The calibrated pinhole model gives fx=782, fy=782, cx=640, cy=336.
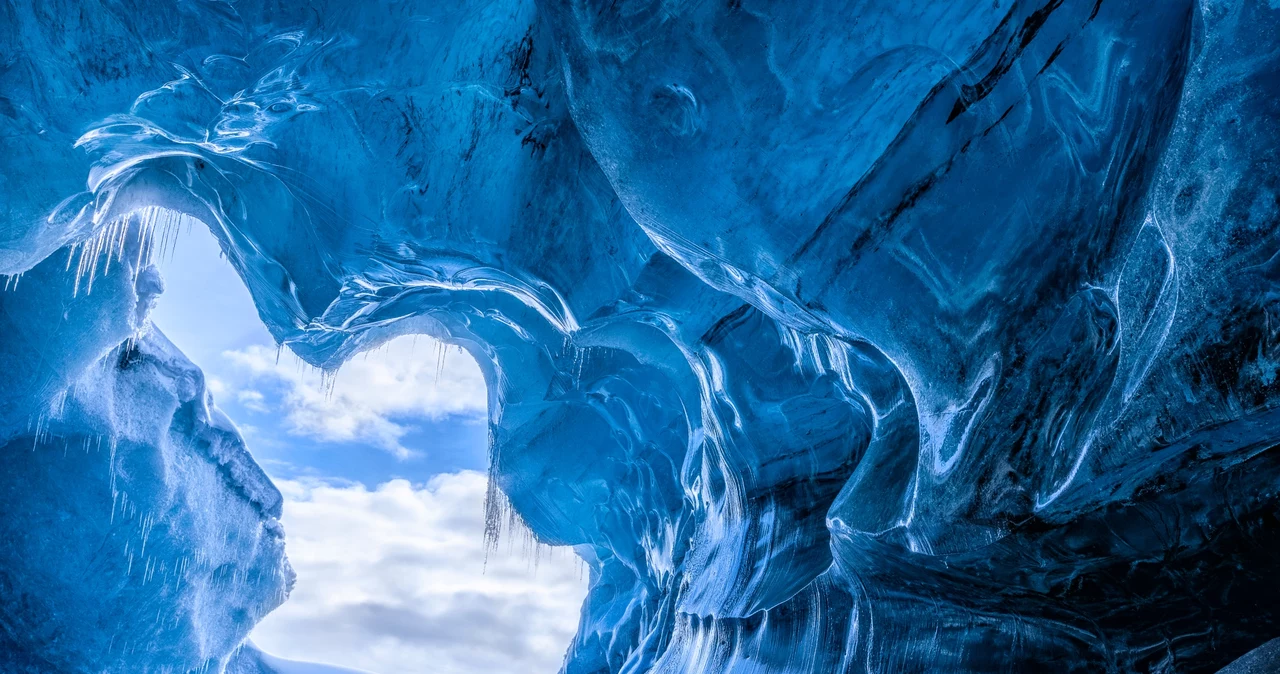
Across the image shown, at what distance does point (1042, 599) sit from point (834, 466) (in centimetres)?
179

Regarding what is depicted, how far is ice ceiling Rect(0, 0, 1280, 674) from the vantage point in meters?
2.45

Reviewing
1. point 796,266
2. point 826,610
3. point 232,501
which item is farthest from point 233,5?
A: point 232,501

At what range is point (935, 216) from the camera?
3.04 m

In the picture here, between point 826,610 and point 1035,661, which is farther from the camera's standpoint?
point 826,610

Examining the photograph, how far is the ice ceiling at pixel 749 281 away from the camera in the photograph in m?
2.45

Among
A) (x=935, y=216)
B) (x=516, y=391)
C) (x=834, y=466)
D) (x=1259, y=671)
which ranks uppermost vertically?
(x=516, y=391)

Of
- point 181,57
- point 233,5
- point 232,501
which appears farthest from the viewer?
point 232,501

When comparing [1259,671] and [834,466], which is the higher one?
[834,466]

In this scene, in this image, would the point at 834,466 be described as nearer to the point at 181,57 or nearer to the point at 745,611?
the point at 745,611

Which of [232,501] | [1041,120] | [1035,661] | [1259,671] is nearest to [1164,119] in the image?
[1041,120]

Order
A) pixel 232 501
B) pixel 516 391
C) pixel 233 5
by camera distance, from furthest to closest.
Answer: pixel 232 501 → pixel 516 391 → pixel 233 5

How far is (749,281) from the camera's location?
3729 millimetres

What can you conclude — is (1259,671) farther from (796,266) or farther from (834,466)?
(834,466)

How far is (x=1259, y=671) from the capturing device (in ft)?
7.62
